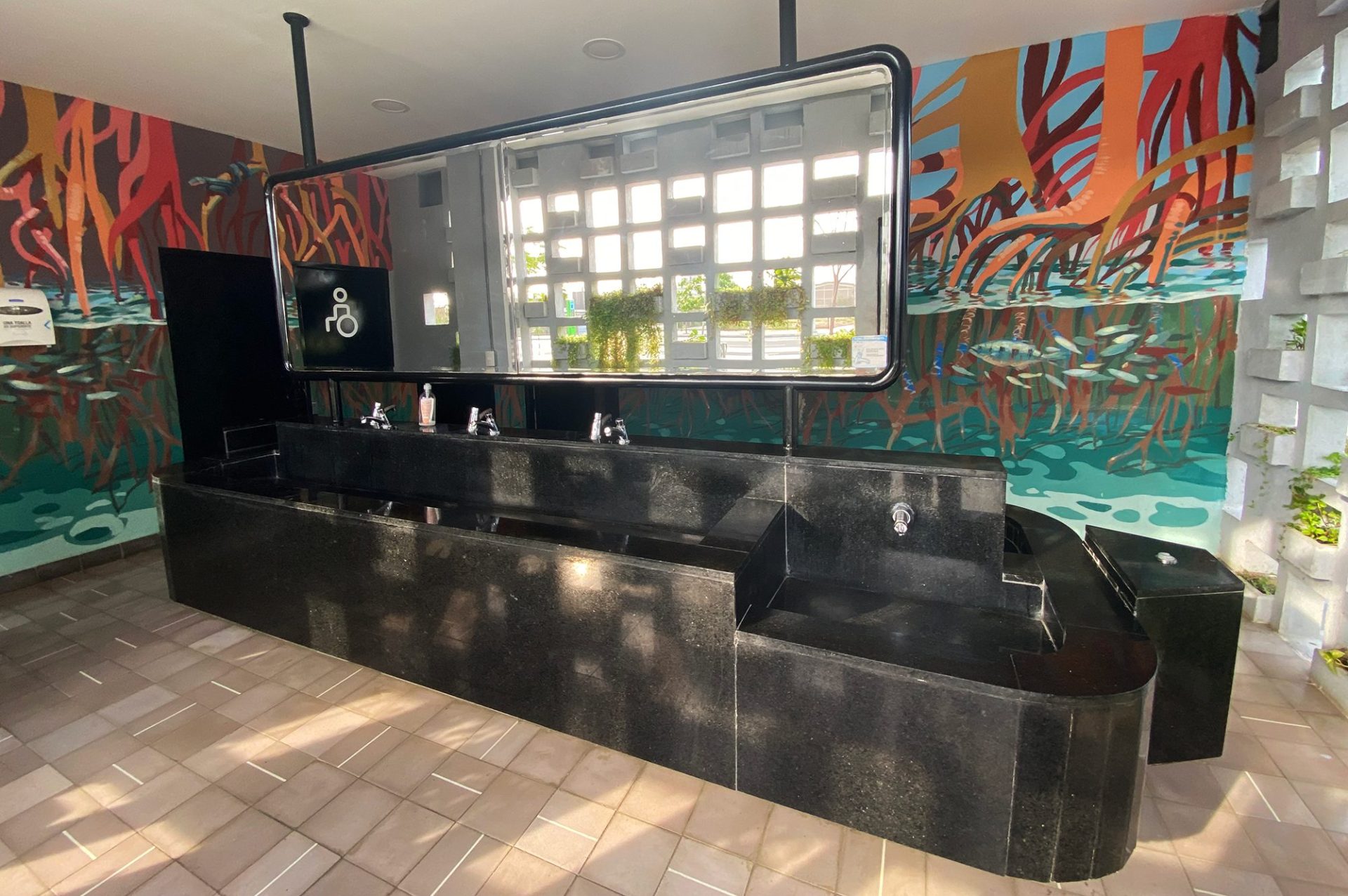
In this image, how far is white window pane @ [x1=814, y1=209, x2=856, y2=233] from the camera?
6.73ft

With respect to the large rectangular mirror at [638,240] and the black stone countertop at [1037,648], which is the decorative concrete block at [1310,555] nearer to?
the black stone countertop at [1037,648]

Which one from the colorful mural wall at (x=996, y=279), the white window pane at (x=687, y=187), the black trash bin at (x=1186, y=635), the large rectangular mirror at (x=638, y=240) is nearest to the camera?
the black trash bin at (x=1186, y=635)

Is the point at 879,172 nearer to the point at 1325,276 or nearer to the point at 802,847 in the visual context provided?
the point at 1325,276

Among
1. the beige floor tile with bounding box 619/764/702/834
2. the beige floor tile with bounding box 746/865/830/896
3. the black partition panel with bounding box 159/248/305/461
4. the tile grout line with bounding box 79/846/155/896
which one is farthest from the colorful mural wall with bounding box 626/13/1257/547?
the black partition panel with bounding box 159/248/305/461

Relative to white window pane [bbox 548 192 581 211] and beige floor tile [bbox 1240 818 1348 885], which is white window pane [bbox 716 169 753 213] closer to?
white window pane [bbox 548 192 581 211]

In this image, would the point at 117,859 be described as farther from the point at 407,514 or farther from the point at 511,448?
the point at 511,448

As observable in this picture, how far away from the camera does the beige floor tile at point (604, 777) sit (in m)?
1.87

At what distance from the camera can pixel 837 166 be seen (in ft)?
6.77

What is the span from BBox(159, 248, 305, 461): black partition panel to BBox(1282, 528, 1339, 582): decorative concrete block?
5.23m

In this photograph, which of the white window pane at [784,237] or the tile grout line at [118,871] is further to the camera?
the white window pane at [784,237]

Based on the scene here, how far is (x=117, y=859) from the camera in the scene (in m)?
1.69

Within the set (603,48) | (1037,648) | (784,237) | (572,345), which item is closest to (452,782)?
(572,345)

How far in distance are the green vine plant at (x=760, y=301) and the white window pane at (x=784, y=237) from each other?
57mm

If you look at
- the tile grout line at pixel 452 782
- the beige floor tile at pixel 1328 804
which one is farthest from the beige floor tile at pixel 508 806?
the beige floor tile at pixel 1328 804
